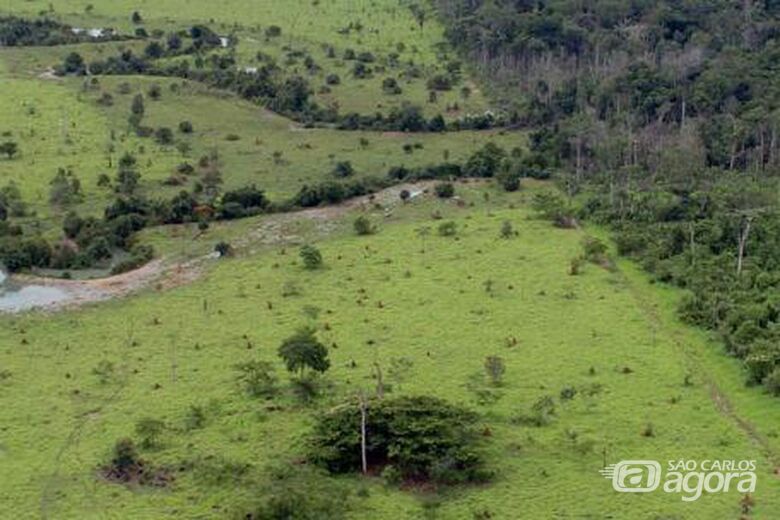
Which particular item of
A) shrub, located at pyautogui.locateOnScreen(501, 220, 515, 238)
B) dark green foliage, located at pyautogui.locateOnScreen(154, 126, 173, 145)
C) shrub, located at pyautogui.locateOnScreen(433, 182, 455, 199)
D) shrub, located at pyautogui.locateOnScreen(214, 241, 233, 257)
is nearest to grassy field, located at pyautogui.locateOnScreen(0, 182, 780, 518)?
shrub, located at pyautogui.locateOnScreen(501, 220, 515, 238)

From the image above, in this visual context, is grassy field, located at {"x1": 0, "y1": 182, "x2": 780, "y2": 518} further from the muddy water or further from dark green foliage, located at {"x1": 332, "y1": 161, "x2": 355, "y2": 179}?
dark green foliage, located at {"x1": 332, "y1": 161, "x2": 355, "y2": 179}

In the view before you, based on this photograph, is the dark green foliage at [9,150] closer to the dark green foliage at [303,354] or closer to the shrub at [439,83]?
the shrub at [439,83]

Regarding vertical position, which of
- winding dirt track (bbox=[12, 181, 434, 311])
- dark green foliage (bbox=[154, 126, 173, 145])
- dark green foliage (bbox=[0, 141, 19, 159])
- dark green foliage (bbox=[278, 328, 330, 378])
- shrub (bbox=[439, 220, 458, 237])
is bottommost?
winding dirt track (bbox=[12, 181, 434, 311])

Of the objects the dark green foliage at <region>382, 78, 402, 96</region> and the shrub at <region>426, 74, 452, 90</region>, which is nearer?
the dark green foliage at <region>382, 78, 402, 96</region>

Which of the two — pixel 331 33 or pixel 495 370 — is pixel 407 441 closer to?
pixel 495 370

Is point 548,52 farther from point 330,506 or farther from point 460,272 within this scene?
point 330,506

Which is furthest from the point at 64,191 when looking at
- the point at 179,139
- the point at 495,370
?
the point at 495,370
